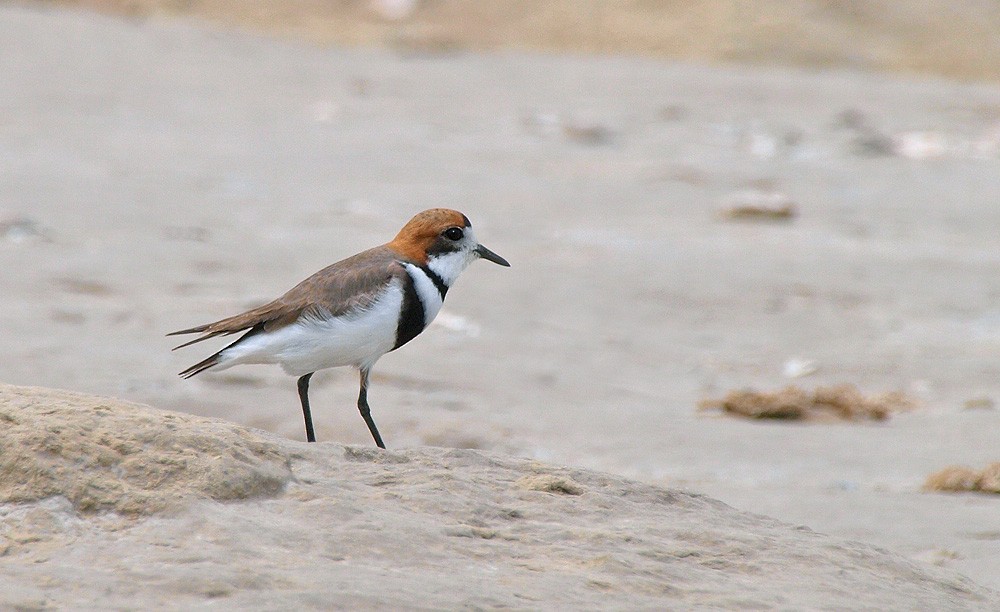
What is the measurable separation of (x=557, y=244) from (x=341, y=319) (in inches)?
218

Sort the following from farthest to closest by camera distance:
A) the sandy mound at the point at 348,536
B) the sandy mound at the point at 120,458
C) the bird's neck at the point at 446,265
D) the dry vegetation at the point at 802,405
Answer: the dry vegetation at the point at 802,405 < the bird's neck at the point at 446,265 < the sandy mound at the point at 120,458 < the sandy mound at the point at 348,536

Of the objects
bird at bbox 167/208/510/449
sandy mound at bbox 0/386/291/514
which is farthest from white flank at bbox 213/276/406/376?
sandy mound at bbox 0/386/291/514

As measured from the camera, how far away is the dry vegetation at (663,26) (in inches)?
758

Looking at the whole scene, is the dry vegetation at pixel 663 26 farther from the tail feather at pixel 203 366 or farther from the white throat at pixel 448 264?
the tail feather at pixel 203 366

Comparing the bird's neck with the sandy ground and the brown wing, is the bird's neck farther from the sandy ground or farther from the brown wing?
the sandy ground

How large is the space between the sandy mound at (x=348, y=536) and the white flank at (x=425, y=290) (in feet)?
4.40

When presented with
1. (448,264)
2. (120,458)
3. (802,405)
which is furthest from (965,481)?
(120,458)

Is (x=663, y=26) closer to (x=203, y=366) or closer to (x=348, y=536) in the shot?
(x=203, y=366)

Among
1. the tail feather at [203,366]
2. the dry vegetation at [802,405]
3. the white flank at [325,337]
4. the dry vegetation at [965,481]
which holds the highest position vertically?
the white flank at [325,337]

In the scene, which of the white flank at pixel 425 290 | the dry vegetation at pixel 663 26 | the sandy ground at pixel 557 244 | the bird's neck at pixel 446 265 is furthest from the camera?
the dry vegetation at pixel 663 26

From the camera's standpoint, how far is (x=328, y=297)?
17.5 feet

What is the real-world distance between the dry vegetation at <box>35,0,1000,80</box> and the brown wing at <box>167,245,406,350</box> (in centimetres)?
1349

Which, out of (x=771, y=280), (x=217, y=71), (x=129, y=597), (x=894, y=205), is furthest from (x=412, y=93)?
(x=129, y=597)

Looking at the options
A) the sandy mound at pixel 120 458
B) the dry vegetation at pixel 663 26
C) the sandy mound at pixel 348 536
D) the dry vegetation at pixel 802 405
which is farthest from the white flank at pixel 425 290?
the dry vegetation at pixel 663 26
